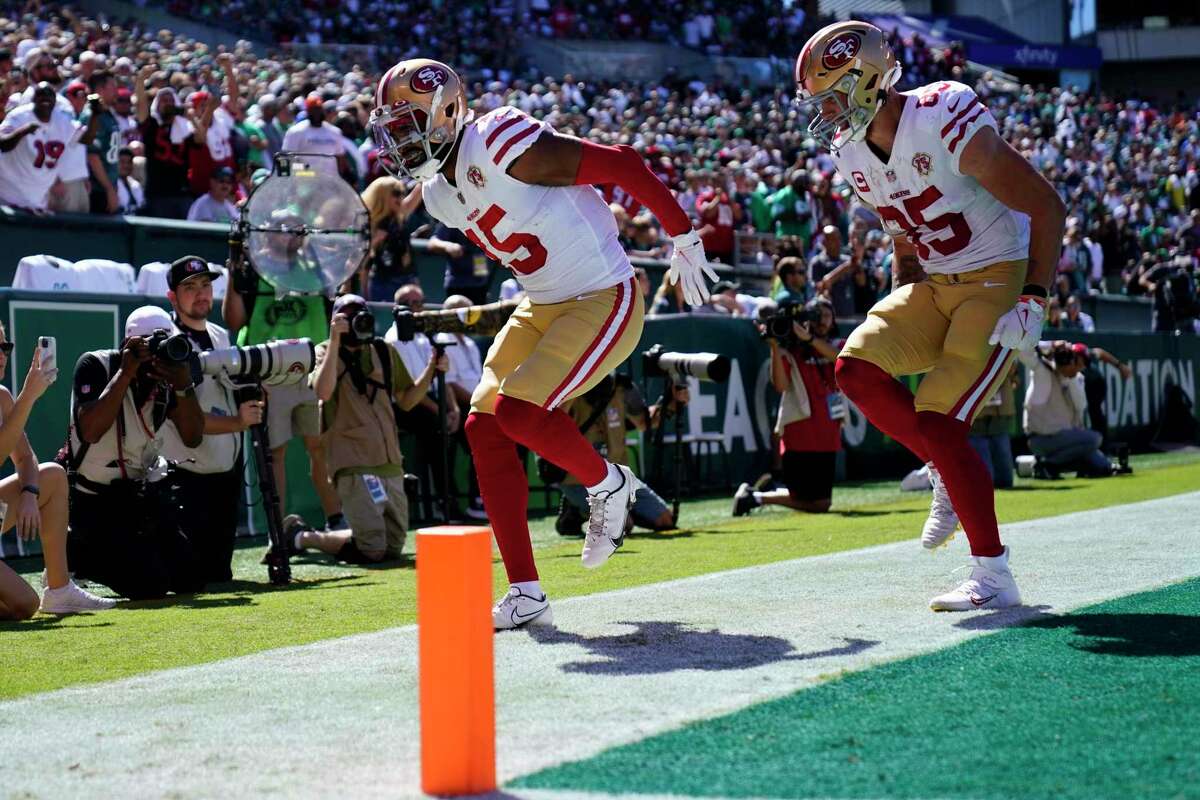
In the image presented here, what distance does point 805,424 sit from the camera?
11969mm

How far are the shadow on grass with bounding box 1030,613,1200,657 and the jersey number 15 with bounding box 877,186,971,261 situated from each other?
54.5 inches

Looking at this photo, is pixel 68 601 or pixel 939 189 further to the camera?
pixel 68 601

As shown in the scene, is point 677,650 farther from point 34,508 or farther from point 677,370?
point 677,370

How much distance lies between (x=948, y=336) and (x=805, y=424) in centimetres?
625

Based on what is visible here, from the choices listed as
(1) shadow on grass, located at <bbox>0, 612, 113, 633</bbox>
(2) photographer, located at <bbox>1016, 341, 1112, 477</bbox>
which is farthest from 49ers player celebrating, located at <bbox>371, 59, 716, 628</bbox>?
(2) photographer, located at <bbox>1016, 341, 1112, 477</bbox>

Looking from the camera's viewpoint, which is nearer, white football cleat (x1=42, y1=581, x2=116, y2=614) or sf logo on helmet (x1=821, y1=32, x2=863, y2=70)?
sf logo on helmet (x1=821, y1=32, x2=863, y2=70)

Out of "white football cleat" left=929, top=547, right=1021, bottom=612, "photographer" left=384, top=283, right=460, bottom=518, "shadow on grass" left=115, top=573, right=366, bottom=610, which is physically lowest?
"shadow on grass" left=115, top=573, right=366, bottom=610

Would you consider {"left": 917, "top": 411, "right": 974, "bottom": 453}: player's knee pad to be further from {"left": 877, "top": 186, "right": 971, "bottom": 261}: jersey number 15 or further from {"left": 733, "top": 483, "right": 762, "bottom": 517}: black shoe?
{"left": 733, "top": 483, "right": 762, "bottom": 517}: black shoe

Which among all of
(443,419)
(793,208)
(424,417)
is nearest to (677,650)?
(443,419)

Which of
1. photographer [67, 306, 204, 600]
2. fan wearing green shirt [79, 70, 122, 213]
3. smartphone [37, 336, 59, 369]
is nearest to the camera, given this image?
smartphone [37, 336, 59, 369]

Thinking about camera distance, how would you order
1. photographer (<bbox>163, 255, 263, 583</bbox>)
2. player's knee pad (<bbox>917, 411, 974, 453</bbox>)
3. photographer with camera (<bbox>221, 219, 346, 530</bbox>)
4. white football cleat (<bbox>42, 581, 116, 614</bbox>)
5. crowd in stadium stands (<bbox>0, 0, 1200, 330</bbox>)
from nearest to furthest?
player's knee pad (<bbox>917, 411, 974, 453</bbox>) → white football cleat (<bbox>42, 581, 116, 614</bbox>) → photographer (<bbox>163, 255, 263, 583</bbox>) → photographer with camera (<bbox>221, 219, 346, 530</bbox>) → crowd in stadium stands (<bbox>0, 0, 1200, 330</bbox>)

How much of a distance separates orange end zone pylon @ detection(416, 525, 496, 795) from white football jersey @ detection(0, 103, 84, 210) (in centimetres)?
953

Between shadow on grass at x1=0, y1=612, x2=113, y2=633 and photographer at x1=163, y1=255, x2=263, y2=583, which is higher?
photographer at x1=163, y1=255, x2=263, y2=583

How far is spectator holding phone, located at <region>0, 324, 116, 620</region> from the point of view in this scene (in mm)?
6758
